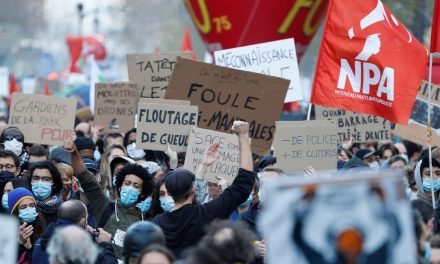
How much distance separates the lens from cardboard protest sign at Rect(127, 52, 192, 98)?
14180mm

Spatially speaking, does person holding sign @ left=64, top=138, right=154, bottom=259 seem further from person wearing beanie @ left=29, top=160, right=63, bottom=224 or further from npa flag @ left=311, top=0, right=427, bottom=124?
npa flag @ left=311, top=0, right=427, bottom=124

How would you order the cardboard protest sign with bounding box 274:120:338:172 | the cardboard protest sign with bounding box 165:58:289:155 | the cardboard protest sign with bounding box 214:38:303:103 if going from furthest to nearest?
the cardboard protest sign with bounding box 214:38:303:103 → the cardboard protest sign with bounding box 165:58:289:155 → the cardboard protest sign with bounding box 274:120:338:172

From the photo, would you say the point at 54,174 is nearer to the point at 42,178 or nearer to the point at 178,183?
the point at 42,178

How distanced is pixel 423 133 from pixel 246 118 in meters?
3.21

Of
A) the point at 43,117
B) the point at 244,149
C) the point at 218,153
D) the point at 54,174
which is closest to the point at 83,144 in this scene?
the point at 43,117

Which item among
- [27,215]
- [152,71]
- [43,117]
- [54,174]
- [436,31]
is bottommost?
[27,215]

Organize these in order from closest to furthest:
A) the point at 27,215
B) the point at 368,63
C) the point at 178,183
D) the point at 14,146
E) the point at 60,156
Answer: the point at 178,183 < the point at 27,215 < the point at 368,63 < the point at 14,146 < the point at 60,156

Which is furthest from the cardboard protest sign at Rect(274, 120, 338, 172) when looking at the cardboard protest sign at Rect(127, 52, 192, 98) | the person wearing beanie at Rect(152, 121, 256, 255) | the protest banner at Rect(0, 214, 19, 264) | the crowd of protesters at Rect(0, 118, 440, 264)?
the protest banner at Rect(0, 214, 19, 264)

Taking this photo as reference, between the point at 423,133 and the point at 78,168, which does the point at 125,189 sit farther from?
the point at 423,133

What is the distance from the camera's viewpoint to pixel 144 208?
9250 millimetres

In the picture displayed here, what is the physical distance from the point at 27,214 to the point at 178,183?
5.00 ft

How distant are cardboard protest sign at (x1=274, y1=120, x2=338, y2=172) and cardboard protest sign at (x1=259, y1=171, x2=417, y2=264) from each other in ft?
17.8

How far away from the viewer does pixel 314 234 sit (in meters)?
5.29

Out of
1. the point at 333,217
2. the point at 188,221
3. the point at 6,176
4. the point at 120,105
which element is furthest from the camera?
the point at 120,105
